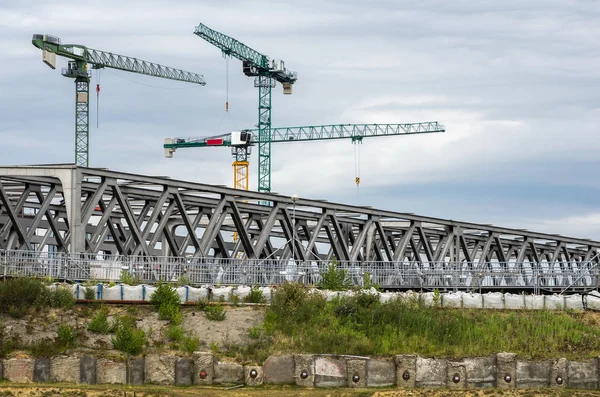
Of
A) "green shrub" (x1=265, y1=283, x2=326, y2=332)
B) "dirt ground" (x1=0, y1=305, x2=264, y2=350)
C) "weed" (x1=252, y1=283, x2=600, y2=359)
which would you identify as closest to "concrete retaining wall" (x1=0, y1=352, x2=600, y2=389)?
"weed" (x1=252, y1=283, x2=600, y2=359)

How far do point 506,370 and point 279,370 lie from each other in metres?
9.86

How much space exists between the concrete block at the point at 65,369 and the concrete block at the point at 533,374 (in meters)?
18.9

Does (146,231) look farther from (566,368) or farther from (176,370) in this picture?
(566,368)

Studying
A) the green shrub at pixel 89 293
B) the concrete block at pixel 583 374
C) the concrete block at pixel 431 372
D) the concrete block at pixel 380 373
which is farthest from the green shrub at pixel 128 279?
the concrete block at pixel 583 374

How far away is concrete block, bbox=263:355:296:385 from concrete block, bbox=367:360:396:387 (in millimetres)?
3297

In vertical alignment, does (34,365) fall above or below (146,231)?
below

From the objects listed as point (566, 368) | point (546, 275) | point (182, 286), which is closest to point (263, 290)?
point (182, 286)

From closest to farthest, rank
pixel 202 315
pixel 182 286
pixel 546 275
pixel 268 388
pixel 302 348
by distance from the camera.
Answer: pixel 268 388 → pixel 302 348 → pixel 202 315 → pixel 182 286 → pixel 546 275

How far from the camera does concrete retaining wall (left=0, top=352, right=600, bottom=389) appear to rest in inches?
1873

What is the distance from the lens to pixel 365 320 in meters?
54.4

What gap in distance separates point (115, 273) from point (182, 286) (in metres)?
8.78

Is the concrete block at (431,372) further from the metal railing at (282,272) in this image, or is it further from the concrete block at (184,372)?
the metal railing at (282,272)

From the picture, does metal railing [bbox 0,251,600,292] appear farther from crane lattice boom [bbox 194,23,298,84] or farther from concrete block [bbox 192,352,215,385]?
crane lattice boom [bbox 194,23,298,84]

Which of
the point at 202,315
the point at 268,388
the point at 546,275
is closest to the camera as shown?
the point at 268,388
